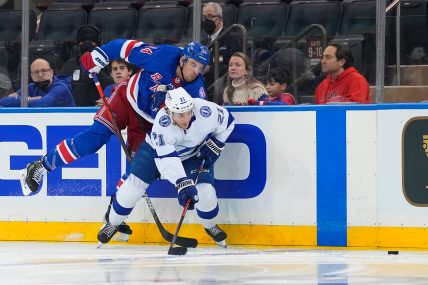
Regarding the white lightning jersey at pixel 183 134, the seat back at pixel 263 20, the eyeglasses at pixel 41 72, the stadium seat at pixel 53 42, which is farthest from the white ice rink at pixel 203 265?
the seat back at pixel 263 20

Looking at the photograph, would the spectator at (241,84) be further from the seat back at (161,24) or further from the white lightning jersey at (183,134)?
the seat back at (161,24)

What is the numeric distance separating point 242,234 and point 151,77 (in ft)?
3.72

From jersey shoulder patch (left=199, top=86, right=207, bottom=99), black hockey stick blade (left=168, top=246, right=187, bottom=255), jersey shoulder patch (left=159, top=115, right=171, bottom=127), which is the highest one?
jersey shoulder patch (left=199, top=86, right=207, bottom=99)

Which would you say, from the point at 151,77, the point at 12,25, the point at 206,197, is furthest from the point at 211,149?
the point at 12,25

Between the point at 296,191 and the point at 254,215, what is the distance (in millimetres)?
313

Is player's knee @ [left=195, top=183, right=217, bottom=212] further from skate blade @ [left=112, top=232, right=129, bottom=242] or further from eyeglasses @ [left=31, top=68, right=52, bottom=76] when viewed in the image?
eyeglasses @ [left=31, top=68, right=52, bottom=76]

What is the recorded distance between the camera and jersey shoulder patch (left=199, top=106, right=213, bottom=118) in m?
6.92

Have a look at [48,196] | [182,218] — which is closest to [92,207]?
[48,196]

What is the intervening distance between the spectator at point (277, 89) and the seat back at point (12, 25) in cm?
160

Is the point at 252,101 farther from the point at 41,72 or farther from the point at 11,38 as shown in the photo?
the point at 11,38

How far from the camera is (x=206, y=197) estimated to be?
23.1ft

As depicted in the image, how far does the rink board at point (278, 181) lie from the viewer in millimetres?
6969

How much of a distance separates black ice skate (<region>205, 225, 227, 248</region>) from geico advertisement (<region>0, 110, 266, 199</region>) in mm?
273

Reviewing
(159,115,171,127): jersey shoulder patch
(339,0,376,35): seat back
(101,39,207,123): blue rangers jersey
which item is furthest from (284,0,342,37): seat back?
(159,115,171,127): jersey shoulder patch
